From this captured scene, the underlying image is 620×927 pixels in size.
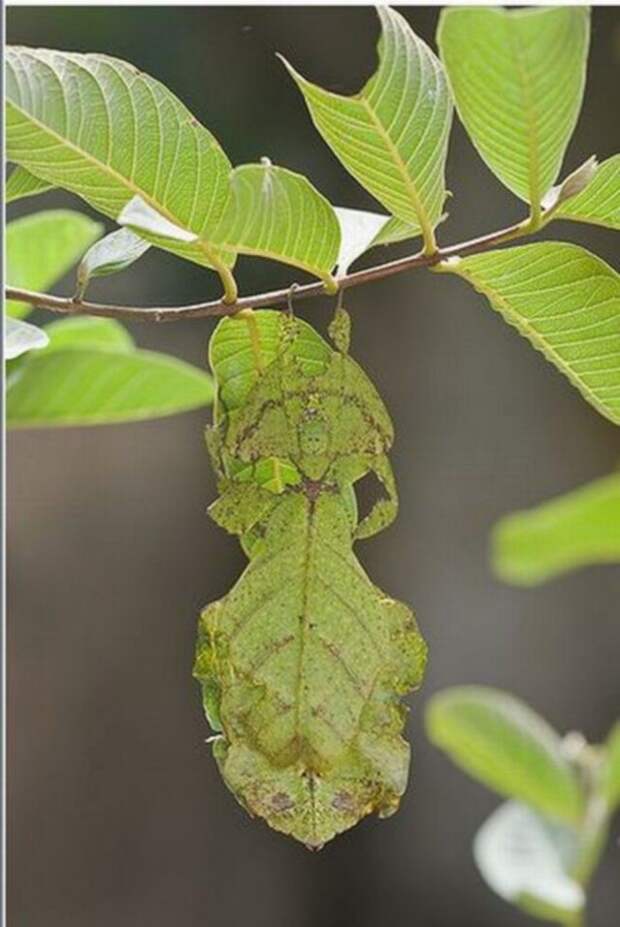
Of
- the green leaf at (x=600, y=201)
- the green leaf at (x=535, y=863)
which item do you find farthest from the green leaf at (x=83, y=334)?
the green leaf at (x=535, y=863)

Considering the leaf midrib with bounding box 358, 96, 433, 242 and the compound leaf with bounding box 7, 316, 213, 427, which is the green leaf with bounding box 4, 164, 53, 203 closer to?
the compound leaf with bounding box 7, 316, 213, 427

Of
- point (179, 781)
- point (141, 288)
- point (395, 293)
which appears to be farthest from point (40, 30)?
point (179, 781)

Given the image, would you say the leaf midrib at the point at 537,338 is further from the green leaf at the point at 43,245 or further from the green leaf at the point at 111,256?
the green leaf at the point at 43,245

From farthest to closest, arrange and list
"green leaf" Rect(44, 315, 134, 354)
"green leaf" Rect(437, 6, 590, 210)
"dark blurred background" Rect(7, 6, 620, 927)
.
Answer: "dark blurred background" Rect(7, 6, 620, 927), "green leaf" Rect(44, 315, 134, 354), "green leaf" Rect(437, 6, 590, 210)

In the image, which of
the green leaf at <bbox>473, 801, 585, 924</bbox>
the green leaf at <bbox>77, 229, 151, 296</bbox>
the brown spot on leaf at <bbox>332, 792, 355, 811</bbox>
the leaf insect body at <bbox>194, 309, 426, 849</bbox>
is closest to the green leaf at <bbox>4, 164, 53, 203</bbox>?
the green leaf at <bbox>77, 229, 151, 296</bbox>

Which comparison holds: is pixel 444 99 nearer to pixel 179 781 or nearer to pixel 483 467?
pixel 483 467

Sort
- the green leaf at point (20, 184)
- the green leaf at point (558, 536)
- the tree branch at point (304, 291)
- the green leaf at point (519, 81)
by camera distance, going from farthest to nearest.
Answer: the green leaf at point (20, 184), the tree branch at point (304, 291), the green leaf at point (519, 81), the green leaf at point (558, 536)
